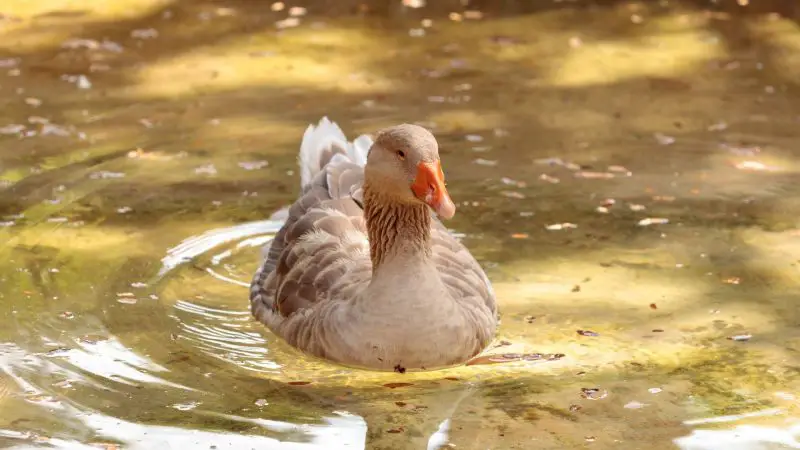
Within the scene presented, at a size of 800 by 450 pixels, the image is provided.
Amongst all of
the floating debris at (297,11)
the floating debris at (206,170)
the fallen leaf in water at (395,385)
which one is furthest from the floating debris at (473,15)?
the fallen leaf in water at (395,385)

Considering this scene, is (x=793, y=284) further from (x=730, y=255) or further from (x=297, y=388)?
(x=297, y=388)

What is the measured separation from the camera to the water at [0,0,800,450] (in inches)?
239

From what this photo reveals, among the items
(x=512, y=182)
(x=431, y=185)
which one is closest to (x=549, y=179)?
(x=512, y=182)

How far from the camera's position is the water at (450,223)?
6.06 metres

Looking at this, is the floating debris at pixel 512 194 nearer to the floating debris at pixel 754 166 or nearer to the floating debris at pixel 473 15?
the floating debris at pixel 754 166

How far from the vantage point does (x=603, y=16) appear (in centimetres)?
1367

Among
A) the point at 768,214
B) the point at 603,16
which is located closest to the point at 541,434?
the point at 768,214

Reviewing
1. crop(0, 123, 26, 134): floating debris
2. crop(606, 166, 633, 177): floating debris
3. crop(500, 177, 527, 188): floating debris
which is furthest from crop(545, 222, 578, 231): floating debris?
crop(0, 123, 26, 134): floating debris

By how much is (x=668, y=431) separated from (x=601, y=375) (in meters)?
0.61

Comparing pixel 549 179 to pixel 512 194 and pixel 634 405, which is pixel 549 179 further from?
pixel 634 405

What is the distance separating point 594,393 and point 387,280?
1037 mm

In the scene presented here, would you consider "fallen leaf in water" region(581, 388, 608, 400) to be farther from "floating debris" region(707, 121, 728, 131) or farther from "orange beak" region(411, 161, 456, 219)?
"floating debris" region(707, 121, 728, 131)

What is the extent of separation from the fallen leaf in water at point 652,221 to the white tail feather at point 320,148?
66.8 inches

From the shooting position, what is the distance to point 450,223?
27.7 feet
